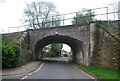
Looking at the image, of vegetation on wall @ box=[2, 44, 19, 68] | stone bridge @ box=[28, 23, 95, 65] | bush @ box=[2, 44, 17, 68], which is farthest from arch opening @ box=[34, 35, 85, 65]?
bush @ box=[2, 44, 17, 68]

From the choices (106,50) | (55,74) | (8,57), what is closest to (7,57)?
(8,57)

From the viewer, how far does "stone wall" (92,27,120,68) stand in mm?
22575

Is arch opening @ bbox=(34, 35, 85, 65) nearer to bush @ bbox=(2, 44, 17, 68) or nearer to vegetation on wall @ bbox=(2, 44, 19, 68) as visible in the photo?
vegetation on wall @ bbox=(2, 44, 19, 68)

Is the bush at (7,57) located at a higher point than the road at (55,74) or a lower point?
higher

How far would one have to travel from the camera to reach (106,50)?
80.0 ft

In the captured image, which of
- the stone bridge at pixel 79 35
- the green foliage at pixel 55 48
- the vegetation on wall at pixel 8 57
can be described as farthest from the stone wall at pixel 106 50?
the green foliage at pixel 55 48

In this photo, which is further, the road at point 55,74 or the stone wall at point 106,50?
the stone wall at point 106,50

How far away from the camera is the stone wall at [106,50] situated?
22.6 meters

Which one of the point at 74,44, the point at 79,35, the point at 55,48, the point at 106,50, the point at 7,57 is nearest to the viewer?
the point at 7,57

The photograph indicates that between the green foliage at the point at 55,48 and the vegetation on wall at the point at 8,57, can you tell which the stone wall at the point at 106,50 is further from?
the green foliage at the point at 55,48

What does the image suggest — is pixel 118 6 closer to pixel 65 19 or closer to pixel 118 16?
pixel 118 16

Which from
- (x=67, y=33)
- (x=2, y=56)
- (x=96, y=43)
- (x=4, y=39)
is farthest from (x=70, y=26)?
(x=2, y=56)

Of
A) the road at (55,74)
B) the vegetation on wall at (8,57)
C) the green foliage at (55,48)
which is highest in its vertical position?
the green foliage at (55,48)

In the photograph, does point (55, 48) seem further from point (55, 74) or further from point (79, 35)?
point (55, 74)
